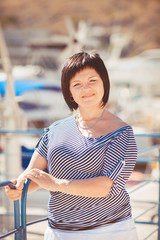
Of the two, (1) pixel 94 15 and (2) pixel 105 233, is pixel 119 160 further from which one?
(1) pixel 94 15

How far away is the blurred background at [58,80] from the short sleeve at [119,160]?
34.4 inches

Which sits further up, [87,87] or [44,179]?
[87,87]

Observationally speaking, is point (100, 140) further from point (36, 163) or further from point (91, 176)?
point (36, 163)

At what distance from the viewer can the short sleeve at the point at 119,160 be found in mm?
A: 1146

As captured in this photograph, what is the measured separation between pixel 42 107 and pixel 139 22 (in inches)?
1354

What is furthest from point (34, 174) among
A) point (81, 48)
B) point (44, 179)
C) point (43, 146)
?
point (81, 48)

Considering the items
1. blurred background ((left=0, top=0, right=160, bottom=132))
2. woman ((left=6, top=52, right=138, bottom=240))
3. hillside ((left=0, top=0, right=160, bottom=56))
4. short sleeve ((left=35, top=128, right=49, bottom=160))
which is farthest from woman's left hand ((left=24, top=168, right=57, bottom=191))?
hillside ((left=0, top=0, right=160, bottom=56))

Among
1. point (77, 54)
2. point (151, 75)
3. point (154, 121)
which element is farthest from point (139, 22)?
point (77, 54)

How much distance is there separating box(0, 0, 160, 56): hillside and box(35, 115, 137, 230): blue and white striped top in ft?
130

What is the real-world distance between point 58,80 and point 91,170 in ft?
32.1

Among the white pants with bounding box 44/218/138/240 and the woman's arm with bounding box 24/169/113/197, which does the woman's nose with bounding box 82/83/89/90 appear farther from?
the white pants with bounding box 44/218/138/240

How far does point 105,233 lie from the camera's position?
1.20 m

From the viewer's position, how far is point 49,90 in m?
10.3

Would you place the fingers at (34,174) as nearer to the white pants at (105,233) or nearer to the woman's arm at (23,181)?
the woman's arm at (23,181)
